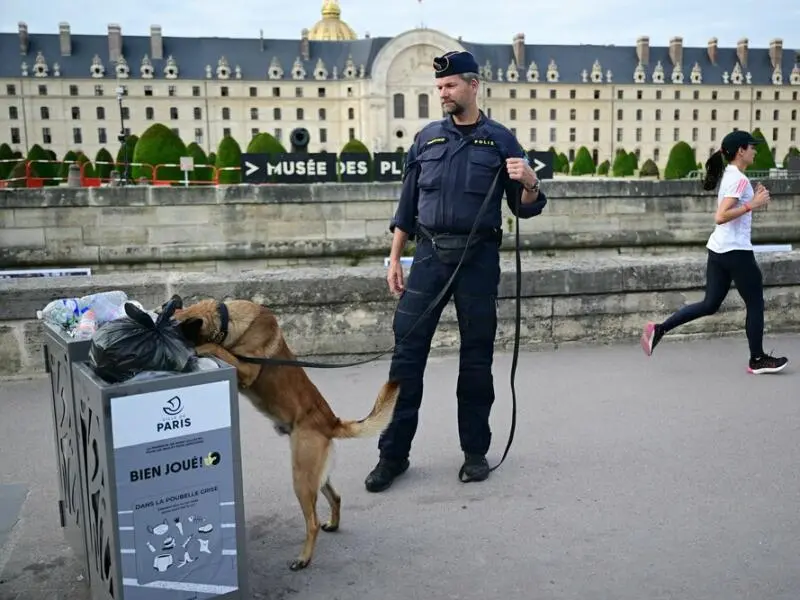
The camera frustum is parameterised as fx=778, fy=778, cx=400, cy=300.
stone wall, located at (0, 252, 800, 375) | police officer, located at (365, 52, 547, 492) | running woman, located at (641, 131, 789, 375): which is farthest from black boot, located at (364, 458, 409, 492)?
running woman, located at (641, 131, 789, 375)

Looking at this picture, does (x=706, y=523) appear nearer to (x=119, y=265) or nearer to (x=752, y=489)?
(x=752, y=489)

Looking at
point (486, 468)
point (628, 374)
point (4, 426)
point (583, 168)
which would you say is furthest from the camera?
point (583, 168)

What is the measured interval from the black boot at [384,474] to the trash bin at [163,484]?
1.29 metres

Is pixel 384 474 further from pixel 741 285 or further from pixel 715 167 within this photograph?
pixel 715 167

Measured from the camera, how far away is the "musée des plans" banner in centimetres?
1788

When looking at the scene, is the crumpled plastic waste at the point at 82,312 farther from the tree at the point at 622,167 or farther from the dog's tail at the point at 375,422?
the tree at the point at 622,167

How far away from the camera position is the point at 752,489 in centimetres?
383

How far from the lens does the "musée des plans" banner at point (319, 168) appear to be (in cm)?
1788

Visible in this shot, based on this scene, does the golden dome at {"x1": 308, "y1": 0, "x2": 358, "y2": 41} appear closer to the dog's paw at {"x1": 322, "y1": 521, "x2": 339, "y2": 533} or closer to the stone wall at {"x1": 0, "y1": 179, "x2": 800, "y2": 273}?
the stone wall at {"x1": 0, "y1": 179, "x2": 800, "y2": 273}

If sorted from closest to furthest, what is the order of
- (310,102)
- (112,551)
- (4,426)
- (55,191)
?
1. (112,551)
2. (4,426)
3. (55,191)
4. (310,102)

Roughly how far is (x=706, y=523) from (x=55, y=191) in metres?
15.2

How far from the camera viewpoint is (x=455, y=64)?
3.87 metres

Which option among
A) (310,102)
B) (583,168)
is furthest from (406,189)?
(310,102)

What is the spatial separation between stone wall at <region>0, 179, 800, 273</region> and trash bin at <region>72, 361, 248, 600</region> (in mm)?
14262
